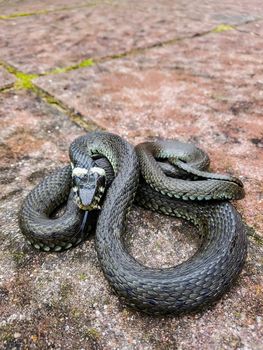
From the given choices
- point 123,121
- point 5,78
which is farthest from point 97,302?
point 5,78

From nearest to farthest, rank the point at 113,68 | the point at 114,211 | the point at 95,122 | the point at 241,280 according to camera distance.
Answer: the point at 241,280 < the point at 114,211 < the point at 95,122 < the point at 113,68

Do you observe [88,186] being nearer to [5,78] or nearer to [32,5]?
[5,78]

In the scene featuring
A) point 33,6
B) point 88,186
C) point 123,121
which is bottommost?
point 123,121

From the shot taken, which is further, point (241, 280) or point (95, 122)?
point (95, 122)

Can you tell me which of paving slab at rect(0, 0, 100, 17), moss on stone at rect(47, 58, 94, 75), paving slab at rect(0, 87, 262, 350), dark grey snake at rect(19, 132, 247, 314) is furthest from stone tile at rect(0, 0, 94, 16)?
paving slab at rect(0, 87, 262, 350)

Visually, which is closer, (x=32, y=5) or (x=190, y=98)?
(x=190, y=98)

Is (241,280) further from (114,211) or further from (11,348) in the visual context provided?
(11,348)

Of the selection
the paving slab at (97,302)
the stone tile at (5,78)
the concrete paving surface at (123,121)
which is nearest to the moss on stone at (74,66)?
the concrete paving surface at (123,121)

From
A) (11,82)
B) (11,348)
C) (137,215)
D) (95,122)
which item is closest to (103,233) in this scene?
(137,215)
